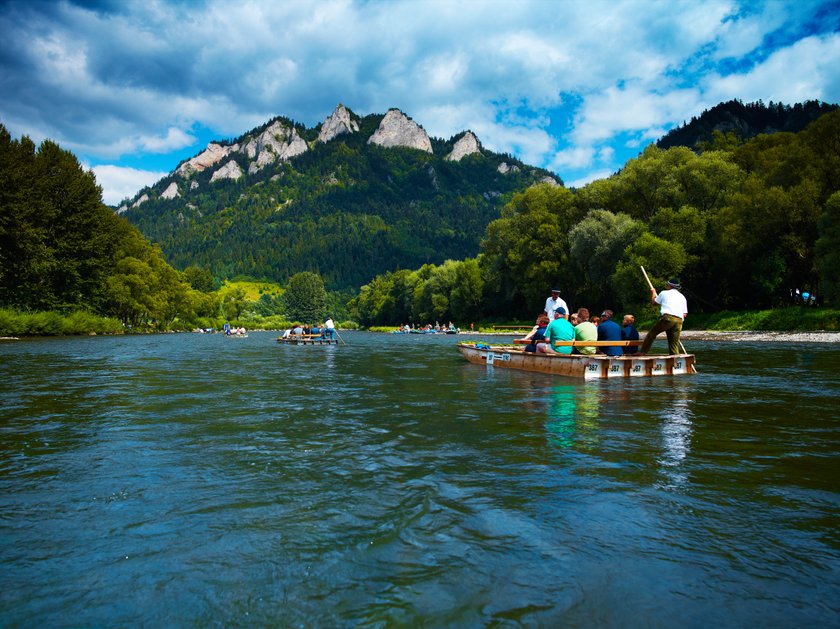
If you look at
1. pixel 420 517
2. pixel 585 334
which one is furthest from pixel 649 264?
pixel 420 517

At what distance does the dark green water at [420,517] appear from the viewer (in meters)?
3.62

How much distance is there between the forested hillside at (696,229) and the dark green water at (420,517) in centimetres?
4126

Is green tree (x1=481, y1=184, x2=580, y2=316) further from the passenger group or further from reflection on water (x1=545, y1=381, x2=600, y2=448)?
reflection on water (x1=545, y1=381, x2=600, y2=448)

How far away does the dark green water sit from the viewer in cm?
362

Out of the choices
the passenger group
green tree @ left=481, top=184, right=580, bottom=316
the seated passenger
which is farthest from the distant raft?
green tree @ left=481, top=184, right=580, bottom=316

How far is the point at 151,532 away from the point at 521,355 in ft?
56.9

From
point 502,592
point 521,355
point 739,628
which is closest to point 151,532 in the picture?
point 502,592

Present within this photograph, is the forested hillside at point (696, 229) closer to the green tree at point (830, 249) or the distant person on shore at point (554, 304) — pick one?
the green tree at point (830, 249)

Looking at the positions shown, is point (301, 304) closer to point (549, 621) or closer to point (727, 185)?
point (727, 185)

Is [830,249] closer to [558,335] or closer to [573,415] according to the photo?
[558,335]

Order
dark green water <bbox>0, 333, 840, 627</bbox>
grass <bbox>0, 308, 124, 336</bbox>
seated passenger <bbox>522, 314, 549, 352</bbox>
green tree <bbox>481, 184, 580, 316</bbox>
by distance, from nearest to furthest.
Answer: dark green water <bbox>0, 333, 840, 627</bbox> → seated passenger <bbox>522, 314, 549, 352</bbox> → grass <bbox>0, 308, 124, 336</bbox> → green tree <bbox>481, 184, 580, 316</bbox>

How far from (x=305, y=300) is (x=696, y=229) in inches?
6071

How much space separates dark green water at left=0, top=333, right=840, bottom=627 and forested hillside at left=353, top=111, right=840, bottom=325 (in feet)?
135

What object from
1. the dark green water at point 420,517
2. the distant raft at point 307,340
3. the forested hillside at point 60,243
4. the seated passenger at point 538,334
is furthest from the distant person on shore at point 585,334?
the forested hillside at point 60,243
